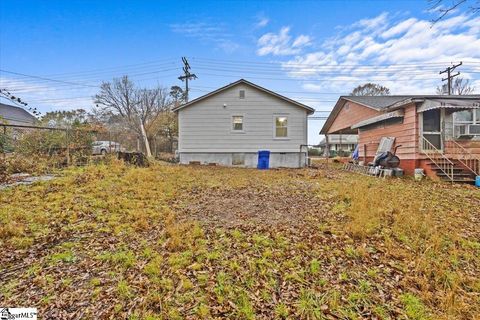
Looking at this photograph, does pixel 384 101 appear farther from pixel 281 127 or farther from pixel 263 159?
pixel 263 159

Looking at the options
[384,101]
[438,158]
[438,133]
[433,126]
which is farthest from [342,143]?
[438,158]

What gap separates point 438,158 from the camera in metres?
9.66

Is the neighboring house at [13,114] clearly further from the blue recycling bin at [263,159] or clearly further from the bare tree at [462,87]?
the bare tree at [462,87]

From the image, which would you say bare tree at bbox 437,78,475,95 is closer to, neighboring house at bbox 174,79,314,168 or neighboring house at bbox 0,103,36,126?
neighboring house at bbox 174,79,314,168

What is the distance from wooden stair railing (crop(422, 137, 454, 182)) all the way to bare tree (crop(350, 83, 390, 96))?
1059 inches

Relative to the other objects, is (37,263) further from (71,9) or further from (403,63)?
(403,63)

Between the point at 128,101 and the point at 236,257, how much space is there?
2939cm

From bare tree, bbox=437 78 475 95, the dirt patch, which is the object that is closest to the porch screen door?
the dirt patch

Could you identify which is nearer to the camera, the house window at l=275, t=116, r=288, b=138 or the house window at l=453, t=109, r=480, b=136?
the house window at l=453, t=109, r=480, b=136

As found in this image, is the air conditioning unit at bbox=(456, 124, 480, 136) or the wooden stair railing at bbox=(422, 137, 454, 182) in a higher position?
the air conditioning unit at bbox=(456, 124, 480, 136)

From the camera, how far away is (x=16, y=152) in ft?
25.6

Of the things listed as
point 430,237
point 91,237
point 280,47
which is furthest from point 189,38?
point 430,237

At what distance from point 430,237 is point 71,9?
52.9 ft

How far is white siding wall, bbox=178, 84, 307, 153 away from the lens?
46.2 feet
